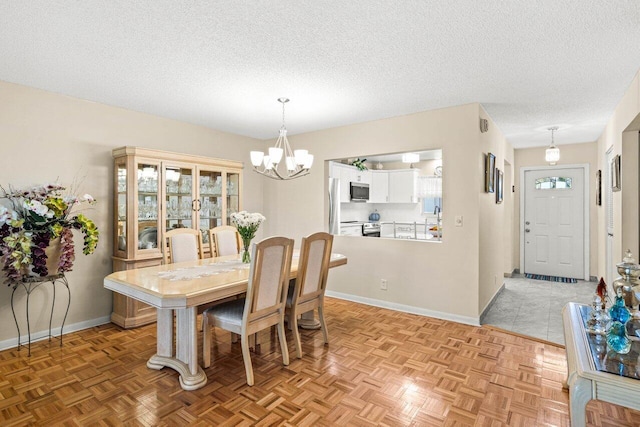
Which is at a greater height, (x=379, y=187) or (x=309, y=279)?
(x=379, y=187)

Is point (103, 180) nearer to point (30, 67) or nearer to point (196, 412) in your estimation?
point (30, 67)

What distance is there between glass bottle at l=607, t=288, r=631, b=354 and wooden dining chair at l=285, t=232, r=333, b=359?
1.86m

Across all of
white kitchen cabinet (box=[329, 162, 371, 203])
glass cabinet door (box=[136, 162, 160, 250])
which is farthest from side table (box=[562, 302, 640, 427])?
white kitchen cabinet (box=[329, 162, 371, 203])

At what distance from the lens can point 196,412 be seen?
208cm

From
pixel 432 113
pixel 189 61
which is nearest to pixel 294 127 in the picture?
pixel 432 113

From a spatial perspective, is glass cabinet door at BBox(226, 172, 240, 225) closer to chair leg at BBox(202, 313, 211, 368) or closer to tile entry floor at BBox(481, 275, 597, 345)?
chair leg at BBox(202, 313, 211, 368)

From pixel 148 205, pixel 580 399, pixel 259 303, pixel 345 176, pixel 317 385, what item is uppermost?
pixel 345 176

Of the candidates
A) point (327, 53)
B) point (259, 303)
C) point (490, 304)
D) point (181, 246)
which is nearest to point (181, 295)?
point (259, 303)

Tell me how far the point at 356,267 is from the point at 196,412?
2780mm

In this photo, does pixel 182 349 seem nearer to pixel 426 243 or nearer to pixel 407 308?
pixel 407 308

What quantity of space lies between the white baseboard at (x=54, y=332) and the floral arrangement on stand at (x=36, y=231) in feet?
2.07

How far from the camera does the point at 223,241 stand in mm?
3771

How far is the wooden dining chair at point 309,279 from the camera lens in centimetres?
280

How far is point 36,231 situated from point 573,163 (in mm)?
7400
